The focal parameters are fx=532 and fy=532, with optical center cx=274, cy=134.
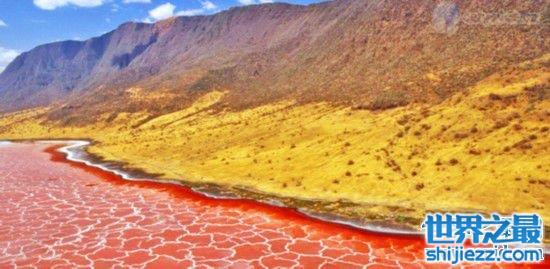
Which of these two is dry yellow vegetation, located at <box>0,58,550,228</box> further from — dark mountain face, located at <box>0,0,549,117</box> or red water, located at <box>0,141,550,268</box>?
dark mountain face, located at <box>0,0,549,117</box>

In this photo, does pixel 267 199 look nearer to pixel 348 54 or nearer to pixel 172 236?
pixel 172 236

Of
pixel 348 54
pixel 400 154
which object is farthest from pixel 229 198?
pixel 348 54

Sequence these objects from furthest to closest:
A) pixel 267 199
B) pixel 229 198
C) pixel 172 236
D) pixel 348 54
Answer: pixel 348 54
pixel 229 198
pixel 267 199
pixel 172 236

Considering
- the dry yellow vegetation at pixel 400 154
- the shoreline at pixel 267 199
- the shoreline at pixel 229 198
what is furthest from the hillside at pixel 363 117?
the shoreline at pixel 229 198

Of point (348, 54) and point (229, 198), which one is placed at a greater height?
point (348, 54)

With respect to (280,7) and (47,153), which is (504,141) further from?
(280,7)

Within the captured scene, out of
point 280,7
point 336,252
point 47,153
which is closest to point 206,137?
point 47,153

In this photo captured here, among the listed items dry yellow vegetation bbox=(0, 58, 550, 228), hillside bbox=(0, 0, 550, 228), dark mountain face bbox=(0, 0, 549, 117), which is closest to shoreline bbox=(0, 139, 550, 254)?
hillside bbox=(0, 0, 550, 228)
